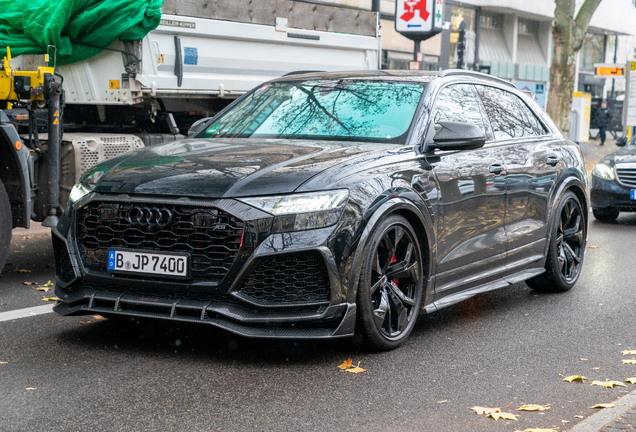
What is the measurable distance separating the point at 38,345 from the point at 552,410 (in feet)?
9.48

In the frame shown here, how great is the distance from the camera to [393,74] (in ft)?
20.5

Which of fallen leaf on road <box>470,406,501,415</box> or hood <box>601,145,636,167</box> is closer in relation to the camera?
fallen leaf on road <box>470,406,501,415</box>

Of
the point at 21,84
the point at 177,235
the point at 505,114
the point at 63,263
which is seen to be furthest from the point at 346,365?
the point at 21,84

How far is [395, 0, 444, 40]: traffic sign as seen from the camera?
16422 millimetres

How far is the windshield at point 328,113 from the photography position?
223 inches

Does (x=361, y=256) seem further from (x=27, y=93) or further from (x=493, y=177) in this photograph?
(x=27, y=93)

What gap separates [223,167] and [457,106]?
6.58ft

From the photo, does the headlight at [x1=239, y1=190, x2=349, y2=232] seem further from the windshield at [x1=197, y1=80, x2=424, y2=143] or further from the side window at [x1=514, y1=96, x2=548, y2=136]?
the side window at [x1=514, y1=96, x2=548, y2=136]

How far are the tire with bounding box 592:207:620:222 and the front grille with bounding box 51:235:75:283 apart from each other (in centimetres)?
912

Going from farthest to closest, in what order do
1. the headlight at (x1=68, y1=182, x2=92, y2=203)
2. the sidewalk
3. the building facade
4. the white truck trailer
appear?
the building facade
the white truck trailer
the headlight at (x1=68, y1=182, x2=92, y2=203)
the sidewalk

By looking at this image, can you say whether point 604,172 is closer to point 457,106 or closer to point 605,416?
point 457,106

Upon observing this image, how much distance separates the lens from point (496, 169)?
20.2 ft

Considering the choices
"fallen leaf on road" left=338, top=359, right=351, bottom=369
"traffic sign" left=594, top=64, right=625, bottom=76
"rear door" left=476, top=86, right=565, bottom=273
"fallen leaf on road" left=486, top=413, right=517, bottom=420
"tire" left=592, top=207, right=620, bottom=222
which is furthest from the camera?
"traffic sign" left=594, top=64, right=625, bottom=76

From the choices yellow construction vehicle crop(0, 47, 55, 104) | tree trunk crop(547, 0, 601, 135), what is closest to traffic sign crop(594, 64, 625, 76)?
tree trunk crop(547, 0, 601, 135)
